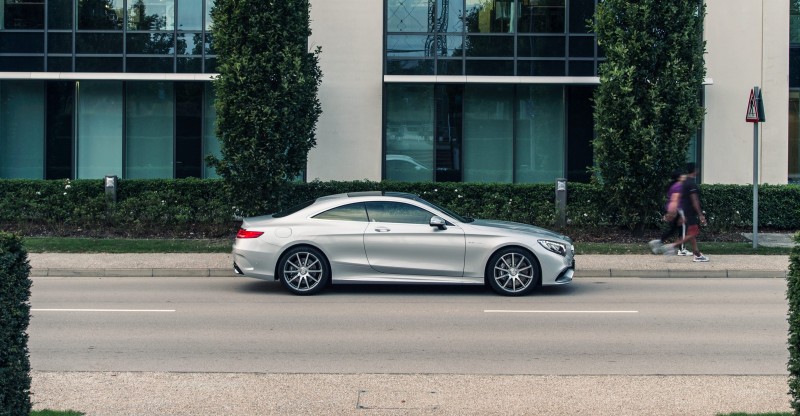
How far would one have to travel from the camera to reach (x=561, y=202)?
20969 mm

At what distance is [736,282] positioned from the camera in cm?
1593

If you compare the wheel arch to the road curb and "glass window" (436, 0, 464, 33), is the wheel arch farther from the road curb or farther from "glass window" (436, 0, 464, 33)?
"glass window" (436, 0, 464, 33)

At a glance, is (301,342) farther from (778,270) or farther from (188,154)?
(188,154)

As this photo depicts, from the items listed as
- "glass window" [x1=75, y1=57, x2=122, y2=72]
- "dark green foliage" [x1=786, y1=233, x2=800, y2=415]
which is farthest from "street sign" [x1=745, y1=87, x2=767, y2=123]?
"glass window" [x1=75, y1=57, x2=122, y2=72]

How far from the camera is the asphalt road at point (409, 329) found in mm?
9156

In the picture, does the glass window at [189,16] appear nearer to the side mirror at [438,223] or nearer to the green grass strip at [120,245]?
the green grass strip at [120,245]

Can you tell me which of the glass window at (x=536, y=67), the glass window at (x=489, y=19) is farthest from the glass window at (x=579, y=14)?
the glass window at (x=489, y=19)

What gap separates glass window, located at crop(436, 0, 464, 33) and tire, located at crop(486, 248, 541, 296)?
9.66m

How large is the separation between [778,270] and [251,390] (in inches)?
466

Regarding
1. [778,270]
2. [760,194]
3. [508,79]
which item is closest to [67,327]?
[778,270]

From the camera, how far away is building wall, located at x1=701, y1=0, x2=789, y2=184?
22500mm

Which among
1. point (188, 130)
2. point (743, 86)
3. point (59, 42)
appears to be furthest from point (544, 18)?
point (59, 42)

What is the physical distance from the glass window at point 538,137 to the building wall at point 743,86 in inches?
137

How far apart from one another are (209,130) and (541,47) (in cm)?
821
